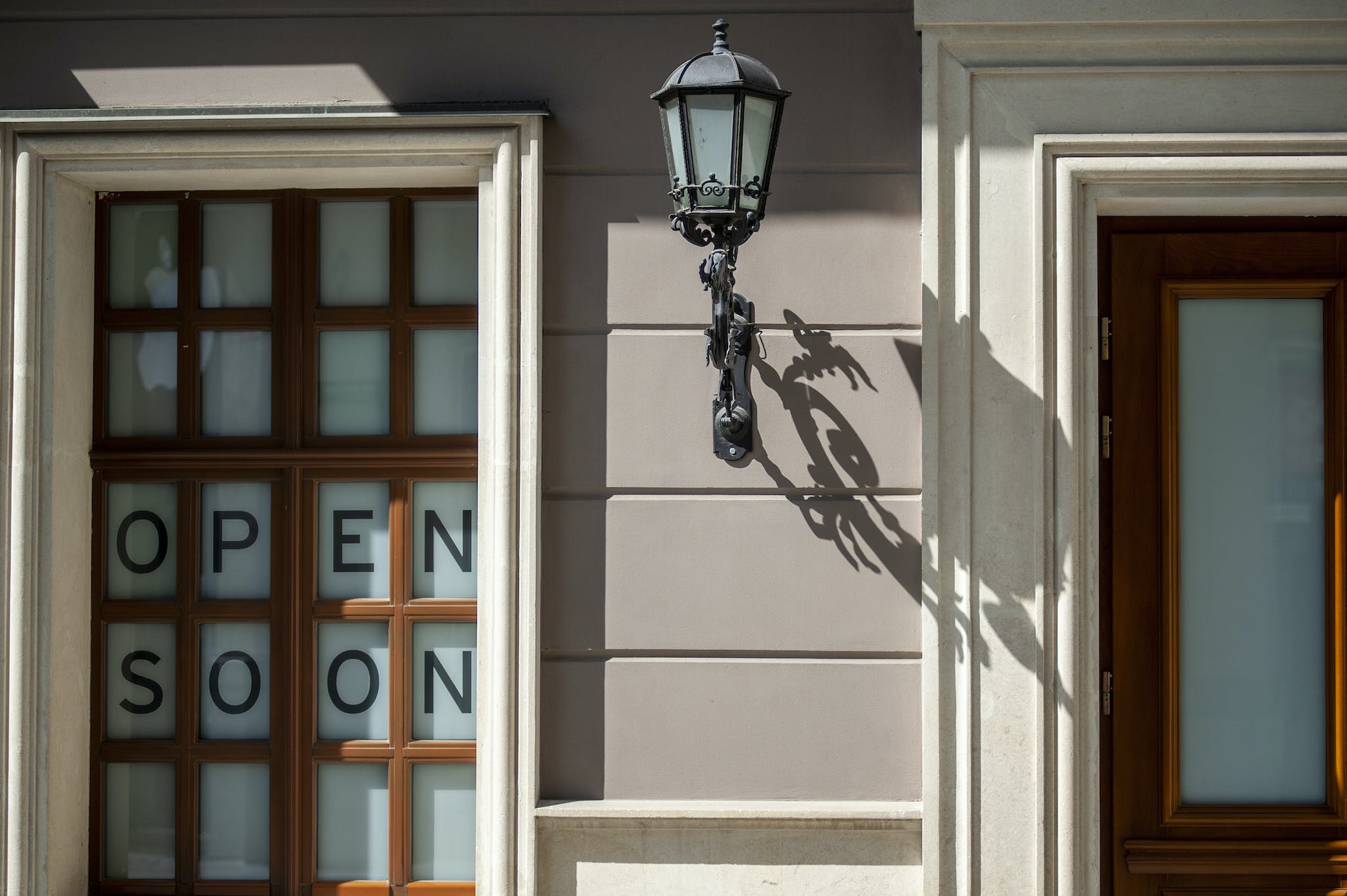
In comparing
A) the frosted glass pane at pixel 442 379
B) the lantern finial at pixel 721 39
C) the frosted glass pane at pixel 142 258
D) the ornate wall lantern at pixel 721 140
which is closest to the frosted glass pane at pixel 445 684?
the frosted glass pane at pixel 442 379

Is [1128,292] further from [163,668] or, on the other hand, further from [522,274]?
[163,668]

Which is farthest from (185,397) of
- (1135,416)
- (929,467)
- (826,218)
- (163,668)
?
(1135,416)

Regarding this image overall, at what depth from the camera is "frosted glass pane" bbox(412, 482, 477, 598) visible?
384cm

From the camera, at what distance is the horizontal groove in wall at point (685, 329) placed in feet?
11.6

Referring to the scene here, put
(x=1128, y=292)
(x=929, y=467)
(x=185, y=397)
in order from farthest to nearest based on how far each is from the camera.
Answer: (x=185, y=397) < (x=1128, y=292) < (x=929, y=467)

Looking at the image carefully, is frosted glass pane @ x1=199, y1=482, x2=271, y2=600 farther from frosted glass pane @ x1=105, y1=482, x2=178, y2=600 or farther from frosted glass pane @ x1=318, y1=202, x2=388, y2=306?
frosted glass pane @ x1=318, y1=202, x2=388, y2=306

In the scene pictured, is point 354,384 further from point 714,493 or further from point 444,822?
point 444,822

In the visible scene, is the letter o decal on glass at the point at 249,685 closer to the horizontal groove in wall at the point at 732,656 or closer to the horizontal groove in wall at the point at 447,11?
the horizontal groove in wall at the point at 732,656

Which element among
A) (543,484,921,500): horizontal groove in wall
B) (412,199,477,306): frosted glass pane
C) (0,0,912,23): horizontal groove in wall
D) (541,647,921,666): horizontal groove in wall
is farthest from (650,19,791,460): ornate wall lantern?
(541,647,921,666): horizontal groove in wall

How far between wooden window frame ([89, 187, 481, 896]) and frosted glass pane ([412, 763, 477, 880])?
0.04 m

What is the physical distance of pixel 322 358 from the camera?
12.7ft

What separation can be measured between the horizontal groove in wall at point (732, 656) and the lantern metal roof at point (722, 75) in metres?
1.85

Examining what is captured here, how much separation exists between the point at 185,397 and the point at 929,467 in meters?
2.82

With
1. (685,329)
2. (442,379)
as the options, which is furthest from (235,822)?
(685,329)
